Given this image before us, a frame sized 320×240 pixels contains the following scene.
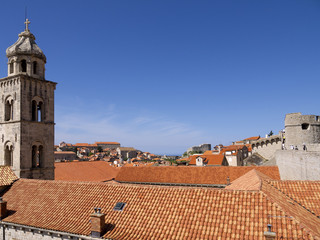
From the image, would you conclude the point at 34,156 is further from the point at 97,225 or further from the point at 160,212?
the point at 160,212

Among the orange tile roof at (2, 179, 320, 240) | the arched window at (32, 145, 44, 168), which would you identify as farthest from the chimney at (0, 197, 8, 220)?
the arched window at (32, 145, 44, 168)

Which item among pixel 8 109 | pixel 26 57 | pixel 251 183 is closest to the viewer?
pixel 251 183

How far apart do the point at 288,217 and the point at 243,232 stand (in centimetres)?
185

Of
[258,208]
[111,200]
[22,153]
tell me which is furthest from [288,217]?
[22,153]

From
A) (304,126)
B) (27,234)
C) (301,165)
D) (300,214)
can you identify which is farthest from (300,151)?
(27,234)

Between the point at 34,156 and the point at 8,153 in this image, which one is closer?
the point at 8,153

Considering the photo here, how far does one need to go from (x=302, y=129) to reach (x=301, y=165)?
22.0 ft

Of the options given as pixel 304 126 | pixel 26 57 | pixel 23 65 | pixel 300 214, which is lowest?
pixel 300 214

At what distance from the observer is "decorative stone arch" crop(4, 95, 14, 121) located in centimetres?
1997

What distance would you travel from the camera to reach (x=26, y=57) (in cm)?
2012

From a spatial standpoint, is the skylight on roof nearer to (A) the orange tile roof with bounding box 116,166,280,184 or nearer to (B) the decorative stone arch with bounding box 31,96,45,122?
(B) the decorative stone arch with bounding box 31,96,45,122

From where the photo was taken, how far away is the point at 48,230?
11.5 meters

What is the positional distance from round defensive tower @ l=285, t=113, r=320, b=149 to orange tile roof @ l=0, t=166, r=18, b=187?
957 inches

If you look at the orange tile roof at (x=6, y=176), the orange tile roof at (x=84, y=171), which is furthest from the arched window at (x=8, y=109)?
the orange tile roof at (x=84, y=171)
